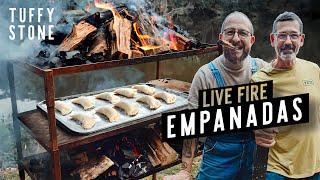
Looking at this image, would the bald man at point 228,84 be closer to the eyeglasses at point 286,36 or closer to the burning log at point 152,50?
the eyeglasses at point 286,36

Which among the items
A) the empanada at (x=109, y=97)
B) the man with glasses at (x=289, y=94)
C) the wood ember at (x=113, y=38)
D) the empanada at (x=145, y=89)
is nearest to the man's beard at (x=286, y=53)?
the man with glasses at (x=289, y=94)

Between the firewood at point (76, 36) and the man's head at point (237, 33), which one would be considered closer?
the firewood at point (76, 36)

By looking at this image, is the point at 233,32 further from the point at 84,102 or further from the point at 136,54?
the point at 84,102

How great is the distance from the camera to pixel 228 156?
3020 millimetres

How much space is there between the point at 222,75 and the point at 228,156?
61cm

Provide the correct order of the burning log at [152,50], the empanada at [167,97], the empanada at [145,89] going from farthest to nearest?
the empanada at [145,89] → the empanada at [167,97] → the burning log at [152,50]

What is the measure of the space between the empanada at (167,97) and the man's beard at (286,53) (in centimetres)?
84

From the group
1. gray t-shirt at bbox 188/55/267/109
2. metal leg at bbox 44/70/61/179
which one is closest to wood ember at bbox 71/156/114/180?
metal leg at bbox 44/70/61/179

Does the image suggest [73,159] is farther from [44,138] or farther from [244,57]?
[244,57]

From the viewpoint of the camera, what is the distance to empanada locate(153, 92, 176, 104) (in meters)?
3.01

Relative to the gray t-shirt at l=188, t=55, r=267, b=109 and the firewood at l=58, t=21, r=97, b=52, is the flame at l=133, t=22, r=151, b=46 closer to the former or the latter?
the firewood at l=58, t=21, r=97, b=52

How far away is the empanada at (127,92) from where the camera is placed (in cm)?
309

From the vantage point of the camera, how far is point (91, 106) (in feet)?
9.57

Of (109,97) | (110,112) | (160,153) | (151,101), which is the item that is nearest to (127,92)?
(109,97)
